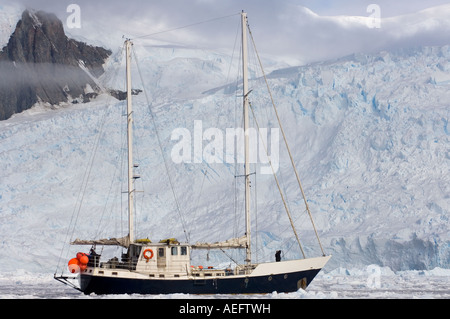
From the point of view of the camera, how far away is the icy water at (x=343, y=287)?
26.5m

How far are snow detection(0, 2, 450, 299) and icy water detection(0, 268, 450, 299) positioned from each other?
0.18 meters

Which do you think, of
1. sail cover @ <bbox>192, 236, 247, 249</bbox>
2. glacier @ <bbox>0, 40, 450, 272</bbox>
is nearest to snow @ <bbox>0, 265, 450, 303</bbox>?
glacier @ <bbox>0, 40, 450, 272</bbox>

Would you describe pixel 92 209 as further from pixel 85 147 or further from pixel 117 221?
pixel 85 147

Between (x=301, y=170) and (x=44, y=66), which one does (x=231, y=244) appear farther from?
(x=44, y=66)

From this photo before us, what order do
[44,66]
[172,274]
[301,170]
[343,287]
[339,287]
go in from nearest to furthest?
[172,274]
[343,287]
[339,287]
[301,170]
[44,66]

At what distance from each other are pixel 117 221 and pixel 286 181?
33.2 ft

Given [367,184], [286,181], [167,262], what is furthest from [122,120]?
[167,262]

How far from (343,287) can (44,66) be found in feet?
140

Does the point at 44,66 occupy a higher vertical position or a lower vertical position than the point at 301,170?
higher

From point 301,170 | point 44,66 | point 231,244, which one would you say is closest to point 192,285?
point 231,244

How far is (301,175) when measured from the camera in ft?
154

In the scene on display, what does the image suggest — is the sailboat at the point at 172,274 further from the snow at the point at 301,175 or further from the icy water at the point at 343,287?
the snow at the point at 301,175
